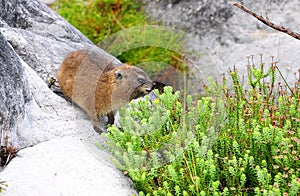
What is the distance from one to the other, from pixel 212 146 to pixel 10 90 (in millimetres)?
1532

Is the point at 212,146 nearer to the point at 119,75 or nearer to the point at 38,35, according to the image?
the point at 119,75

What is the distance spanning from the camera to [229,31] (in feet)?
25.5

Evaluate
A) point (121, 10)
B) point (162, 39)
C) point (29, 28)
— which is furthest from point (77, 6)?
point (29, 28)

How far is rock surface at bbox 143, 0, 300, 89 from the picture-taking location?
23.8ft

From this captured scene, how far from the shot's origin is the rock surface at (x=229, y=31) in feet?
23.8

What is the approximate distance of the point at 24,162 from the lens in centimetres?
370

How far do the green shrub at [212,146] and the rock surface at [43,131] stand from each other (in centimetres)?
21

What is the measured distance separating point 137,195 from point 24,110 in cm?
114

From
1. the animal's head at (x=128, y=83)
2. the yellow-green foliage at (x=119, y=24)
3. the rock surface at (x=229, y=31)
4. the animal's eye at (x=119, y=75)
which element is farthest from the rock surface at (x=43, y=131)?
the rock surface at (x=229, y=31)

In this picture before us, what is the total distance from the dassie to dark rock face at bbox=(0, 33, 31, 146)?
461mm

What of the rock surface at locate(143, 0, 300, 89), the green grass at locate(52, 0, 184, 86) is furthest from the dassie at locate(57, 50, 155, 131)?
the rock surface at locate(143, 0, 300, 89)

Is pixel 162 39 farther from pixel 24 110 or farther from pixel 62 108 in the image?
pixel 24 110

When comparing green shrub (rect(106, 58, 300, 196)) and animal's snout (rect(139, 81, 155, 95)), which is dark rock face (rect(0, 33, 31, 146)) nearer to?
green shrub (rect(106, 58, 300, 196))

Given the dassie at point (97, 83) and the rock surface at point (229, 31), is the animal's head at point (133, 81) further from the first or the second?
the rock surface at point (229, 31)
